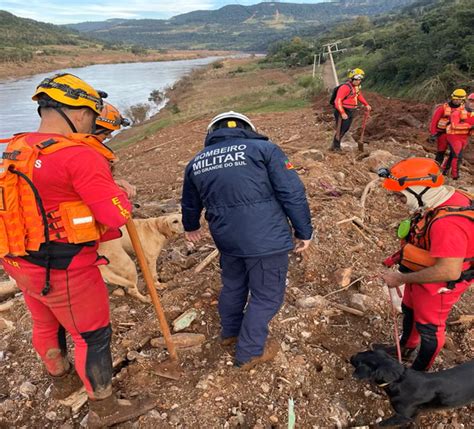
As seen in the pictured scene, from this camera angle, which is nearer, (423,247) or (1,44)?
(423,247)

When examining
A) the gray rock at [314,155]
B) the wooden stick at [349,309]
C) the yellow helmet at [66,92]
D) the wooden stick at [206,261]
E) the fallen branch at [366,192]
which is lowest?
the wooden stick at [349,309]

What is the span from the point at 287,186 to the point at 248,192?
285 mm

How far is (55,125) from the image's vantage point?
2271mm

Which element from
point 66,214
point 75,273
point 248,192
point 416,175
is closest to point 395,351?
point 416,175

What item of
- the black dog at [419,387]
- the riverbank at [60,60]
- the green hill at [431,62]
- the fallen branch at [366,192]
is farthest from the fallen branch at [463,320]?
the riverbank at [60,60]

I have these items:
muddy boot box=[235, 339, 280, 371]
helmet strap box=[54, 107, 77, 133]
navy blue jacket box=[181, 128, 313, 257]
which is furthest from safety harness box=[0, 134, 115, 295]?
muddy boot box=[235, 339, 280, 371]

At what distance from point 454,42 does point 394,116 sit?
8.10 metres

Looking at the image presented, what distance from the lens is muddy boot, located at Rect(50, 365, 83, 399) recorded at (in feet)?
9.75

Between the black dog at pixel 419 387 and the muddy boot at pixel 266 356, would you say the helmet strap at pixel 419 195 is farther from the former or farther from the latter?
the muddy boot at pixel 266 356

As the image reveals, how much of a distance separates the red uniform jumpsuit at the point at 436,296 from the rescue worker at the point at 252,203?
2.99 feet

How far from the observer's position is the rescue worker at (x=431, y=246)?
7.80 feet

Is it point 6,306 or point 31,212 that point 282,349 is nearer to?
point 31,212

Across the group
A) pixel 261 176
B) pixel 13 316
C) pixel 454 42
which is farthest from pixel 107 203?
pixel 454 42

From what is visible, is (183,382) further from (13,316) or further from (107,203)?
(13,316)
